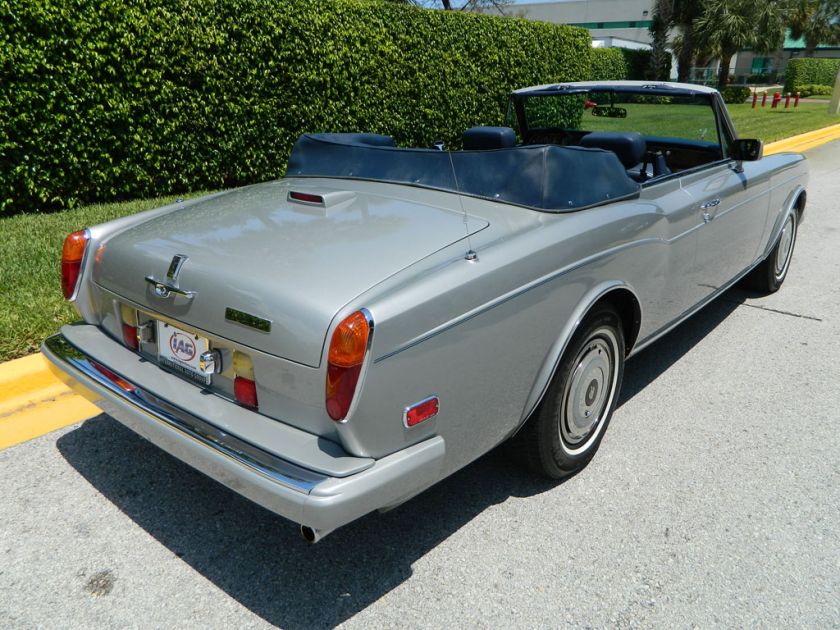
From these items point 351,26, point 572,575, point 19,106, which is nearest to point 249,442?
point 572,575

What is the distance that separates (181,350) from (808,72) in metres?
47.2

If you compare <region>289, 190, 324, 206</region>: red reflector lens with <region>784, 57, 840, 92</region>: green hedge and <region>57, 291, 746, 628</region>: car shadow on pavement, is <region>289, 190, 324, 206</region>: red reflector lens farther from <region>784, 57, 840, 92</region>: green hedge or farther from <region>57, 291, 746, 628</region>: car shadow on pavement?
<region>784, 57, 840, 92</region>: green hedge

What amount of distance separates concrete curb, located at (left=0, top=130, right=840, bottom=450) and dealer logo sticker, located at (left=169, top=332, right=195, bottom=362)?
4.12 feet

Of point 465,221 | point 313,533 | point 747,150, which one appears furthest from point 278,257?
point 747,150

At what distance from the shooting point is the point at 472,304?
224cm

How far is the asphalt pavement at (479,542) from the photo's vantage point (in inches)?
88.5

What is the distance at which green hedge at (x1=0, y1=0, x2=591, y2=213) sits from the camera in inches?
244

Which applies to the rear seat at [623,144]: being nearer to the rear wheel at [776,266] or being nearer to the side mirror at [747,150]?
the side mirror at [747,150]

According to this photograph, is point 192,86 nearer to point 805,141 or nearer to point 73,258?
point 73,258

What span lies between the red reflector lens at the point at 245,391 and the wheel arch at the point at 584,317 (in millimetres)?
980

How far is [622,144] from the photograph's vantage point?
138 inches

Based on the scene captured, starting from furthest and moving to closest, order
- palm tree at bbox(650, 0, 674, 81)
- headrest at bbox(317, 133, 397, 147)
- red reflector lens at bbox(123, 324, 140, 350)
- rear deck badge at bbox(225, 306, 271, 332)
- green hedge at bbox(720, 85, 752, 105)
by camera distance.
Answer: green hedge at bbox(720, 85, 752, 105)
palm tree at bbox(650, 0, 674, 81)
headrest at bbox(317, 133, 397, 147)
red reflector lens at bbox(123, 324, 140, 350)
rear deck badge at bbox(225, 306, 271, 332)

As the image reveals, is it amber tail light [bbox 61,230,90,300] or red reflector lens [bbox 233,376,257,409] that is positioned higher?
amber tail light [bbox 61,230,90,300]

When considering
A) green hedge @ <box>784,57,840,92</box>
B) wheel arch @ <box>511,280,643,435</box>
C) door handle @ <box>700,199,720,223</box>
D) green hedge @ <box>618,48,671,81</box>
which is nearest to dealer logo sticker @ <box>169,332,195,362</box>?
wheel arch @ <box>511,280,643,435</box>
